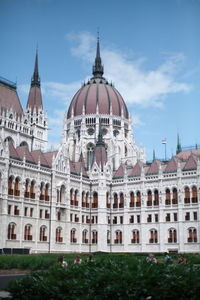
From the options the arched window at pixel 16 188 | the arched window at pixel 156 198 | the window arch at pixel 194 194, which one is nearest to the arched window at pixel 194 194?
the window arch at pixel 194 194

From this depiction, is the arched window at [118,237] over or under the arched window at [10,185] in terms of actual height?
under

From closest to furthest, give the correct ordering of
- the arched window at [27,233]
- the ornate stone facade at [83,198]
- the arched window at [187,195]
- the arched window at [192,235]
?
the arched window at [27,233] < the ornate stone facade at [83,198] < the arched window at [192,235] < the arched window at [187,195]

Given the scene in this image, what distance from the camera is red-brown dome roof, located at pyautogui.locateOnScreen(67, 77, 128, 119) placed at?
93750 mm

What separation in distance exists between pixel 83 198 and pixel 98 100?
3221 centimetres

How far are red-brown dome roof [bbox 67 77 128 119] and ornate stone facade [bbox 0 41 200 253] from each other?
16735 mm

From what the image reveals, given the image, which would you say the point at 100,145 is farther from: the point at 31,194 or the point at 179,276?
the point at 179,276

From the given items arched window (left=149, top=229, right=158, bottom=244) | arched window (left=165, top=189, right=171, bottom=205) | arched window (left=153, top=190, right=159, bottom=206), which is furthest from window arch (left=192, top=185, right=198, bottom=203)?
arched window (left=149, top=229, right=158, bottom=244)

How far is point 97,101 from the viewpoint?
9394cm

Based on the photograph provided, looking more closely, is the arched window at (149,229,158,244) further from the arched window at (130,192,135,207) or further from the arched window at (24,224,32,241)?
the arched window at (24,224,32,241)

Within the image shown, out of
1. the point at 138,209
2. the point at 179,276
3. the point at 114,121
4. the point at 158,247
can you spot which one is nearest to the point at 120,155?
the point at 114,121

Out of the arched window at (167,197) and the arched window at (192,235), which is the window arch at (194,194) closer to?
the arched window at (167,197)

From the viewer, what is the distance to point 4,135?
220ft

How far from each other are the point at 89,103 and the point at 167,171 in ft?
114

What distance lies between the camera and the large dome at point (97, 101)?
3684 inches
